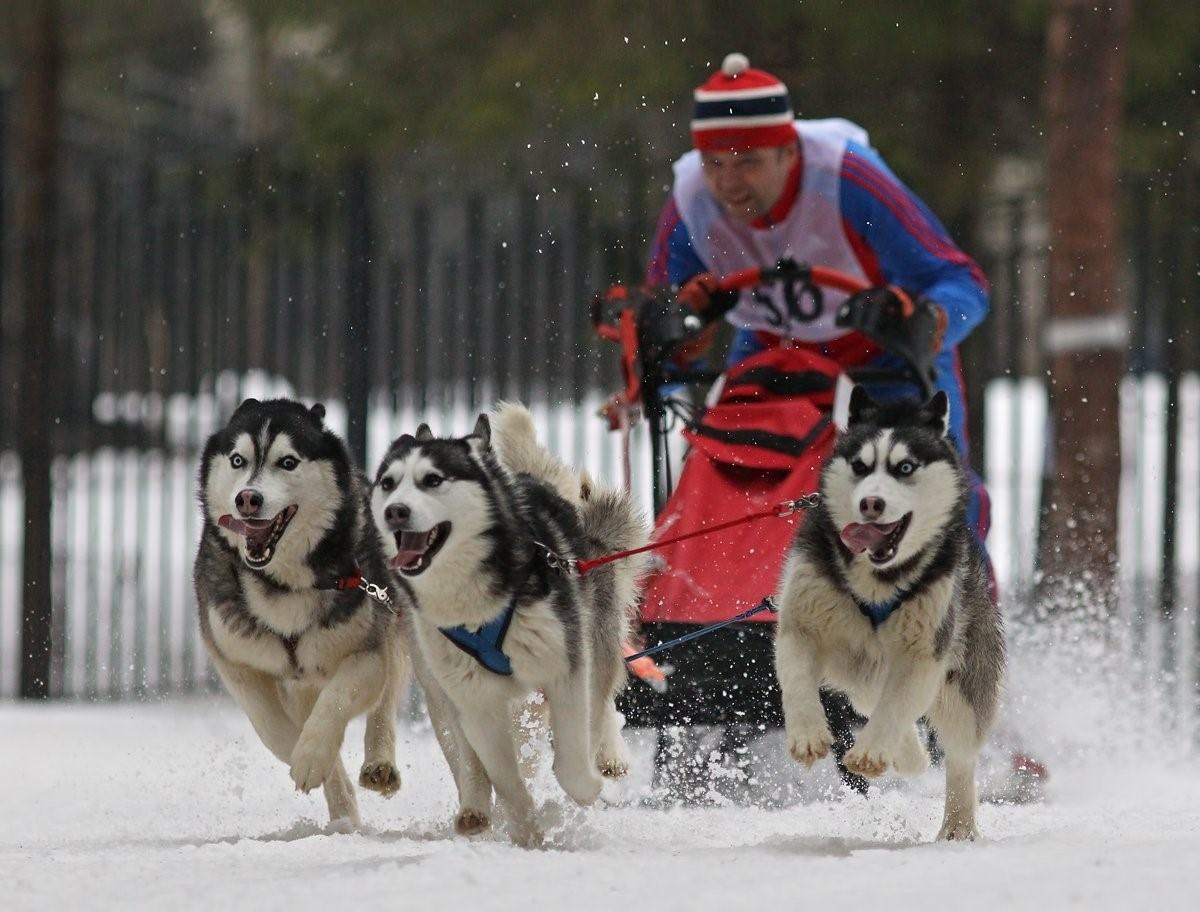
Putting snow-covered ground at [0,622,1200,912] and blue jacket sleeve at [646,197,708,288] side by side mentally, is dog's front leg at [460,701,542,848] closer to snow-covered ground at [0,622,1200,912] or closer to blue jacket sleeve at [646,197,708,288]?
snow-covered ground at [0,622,1200,912]

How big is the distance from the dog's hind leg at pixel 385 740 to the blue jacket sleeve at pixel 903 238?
6.24ft

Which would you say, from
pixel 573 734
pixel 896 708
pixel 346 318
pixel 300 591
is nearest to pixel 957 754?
pixel 896 708

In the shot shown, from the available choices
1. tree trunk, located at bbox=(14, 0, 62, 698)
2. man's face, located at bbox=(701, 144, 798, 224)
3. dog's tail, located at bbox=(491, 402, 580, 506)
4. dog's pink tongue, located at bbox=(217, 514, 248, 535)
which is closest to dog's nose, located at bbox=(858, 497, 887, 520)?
dog's tail, located at bbox=(491, 402, 580, 506)

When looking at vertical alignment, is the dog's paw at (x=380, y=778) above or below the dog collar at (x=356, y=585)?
below

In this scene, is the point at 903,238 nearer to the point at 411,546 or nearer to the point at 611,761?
the point at 611,761

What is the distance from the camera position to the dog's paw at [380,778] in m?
4.64

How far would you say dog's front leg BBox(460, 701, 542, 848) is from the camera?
169 inches

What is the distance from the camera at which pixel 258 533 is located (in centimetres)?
451

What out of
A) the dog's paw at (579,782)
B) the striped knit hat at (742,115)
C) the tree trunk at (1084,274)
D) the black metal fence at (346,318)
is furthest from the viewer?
the tree trunk at (1084,274)

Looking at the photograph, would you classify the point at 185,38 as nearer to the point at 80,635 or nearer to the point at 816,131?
the point at 80,635

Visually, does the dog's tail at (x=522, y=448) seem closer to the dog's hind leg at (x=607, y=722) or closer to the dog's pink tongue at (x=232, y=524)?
the dog's hind leg at (x=607, y=722)

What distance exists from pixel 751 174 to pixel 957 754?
1973mm

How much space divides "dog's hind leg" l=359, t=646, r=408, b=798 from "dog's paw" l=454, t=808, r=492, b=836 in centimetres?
28

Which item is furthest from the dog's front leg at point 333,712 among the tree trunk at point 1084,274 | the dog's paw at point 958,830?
the tree trunk at point 1084,274
